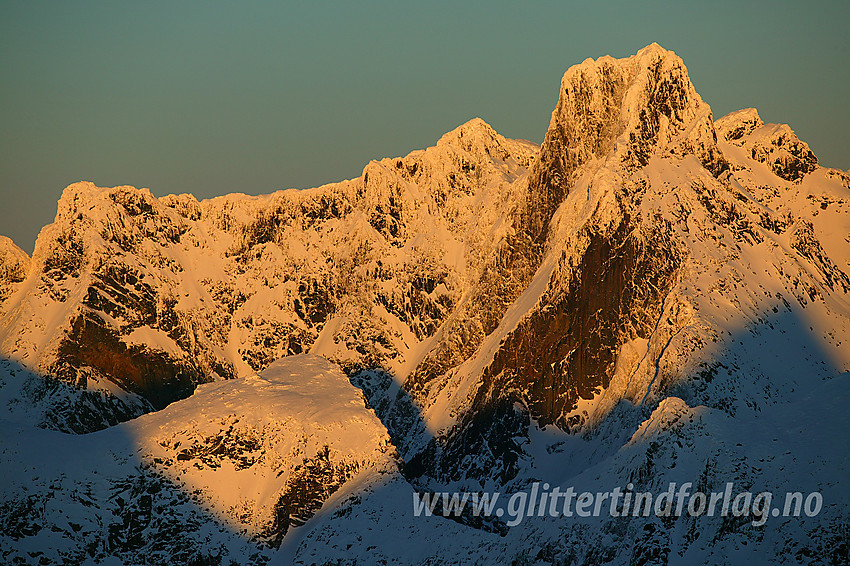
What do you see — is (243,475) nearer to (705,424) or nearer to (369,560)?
(369,560)

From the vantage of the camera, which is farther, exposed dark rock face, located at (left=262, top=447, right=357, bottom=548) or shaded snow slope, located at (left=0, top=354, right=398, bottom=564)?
exposed dark rock face, located at (left=262, top=447, right=357, bottom=548)

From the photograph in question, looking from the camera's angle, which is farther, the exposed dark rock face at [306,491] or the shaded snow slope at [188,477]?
the exposed dark rock face at [306,491]

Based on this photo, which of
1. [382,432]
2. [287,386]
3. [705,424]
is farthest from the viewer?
[287,386]

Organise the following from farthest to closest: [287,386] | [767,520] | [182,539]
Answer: [287,386] → [182,539] → [767,520]

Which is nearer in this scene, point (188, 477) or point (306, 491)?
point (188, 477)

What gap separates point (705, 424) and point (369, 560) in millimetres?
38946

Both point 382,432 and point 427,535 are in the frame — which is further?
point 382,432

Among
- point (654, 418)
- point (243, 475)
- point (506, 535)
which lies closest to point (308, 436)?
point (243, 475)

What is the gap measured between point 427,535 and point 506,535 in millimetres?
11029

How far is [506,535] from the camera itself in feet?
463

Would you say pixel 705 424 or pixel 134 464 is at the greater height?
pixel 134 464

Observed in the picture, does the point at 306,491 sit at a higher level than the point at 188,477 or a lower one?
lower

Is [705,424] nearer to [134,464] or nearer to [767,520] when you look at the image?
[767,520]

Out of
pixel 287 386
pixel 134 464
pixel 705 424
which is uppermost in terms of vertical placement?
pixel 287 386
